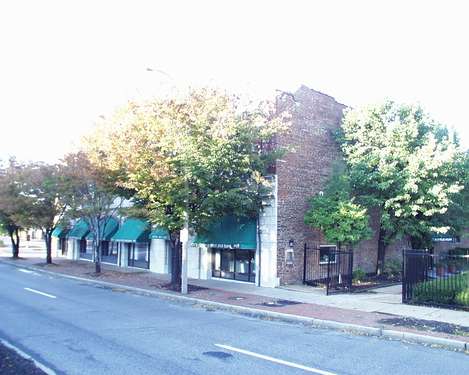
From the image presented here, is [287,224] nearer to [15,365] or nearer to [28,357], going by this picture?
[28,357]

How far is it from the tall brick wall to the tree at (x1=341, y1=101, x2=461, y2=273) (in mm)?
1079

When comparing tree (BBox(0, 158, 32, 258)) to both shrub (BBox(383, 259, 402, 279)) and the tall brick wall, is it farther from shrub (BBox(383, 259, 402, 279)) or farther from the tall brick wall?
shrub (BBox(383, 259, 402, 279))

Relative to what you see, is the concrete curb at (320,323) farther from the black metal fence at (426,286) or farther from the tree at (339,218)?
the tree at (339,218)

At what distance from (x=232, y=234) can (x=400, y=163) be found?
8.61 metres

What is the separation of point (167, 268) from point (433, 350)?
1825 cm

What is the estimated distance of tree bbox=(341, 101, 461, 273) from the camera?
2061 centimetres

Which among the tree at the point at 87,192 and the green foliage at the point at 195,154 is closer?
the green foliage at the point at 195,154

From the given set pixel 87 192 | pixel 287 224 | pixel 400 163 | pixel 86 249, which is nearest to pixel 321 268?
pixel 287 224

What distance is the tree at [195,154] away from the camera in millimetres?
16344

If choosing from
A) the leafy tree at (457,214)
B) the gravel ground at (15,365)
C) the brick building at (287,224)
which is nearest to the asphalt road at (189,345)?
the gravel ground at (15,365)

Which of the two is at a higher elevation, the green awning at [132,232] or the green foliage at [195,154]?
the green foliage at [195,154]

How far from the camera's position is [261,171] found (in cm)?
1833

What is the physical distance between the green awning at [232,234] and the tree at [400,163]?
235 inches

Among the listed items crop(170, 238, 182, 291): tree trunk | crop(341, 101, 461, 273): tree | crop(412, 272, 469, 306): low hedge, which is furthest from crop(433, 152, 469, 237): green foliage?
crop(170, 238, 182, 291): tree trunk
